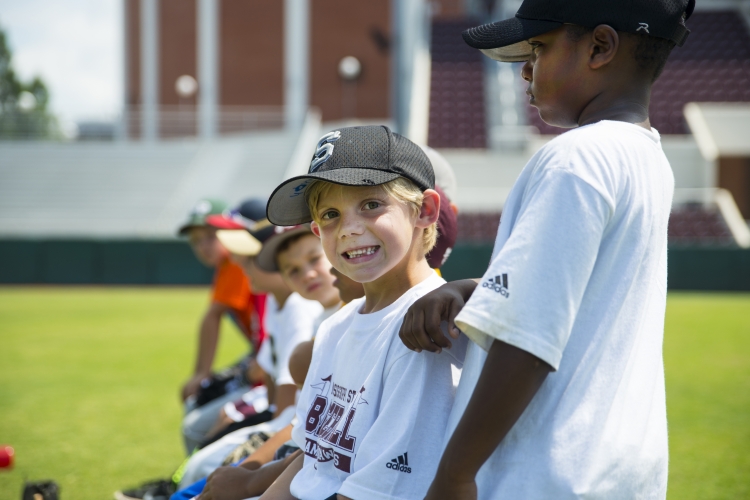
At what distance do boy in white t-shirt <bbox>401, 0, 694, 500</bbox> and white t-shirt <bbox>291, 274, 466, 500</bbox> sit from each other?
0.48 ft

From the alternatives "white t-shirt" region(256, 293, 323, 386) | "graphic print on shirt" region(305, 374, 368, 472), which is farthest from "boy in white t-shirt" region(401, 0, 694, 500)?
"white t-shirt" region(256, 293, 323, 386)

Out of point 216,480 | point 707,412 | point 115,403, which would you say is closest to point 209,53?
Result: point 115,403

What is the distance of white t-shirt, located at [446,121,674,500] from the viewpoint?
1270 mm

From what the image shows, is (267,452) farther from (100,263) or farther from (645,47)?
(100,263)

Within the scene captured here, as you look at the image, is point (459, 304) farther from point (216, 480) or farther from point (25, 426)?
point (25, 426)

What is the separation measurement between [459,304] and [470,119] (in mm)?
22840

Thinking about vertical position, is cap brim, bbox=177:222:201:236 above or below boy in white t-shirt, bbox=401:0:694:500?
below

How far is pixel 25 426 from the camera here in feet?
19.0

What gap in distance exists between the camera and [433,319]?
1529 millimetres

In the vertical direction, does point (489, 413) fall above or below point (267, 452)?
above

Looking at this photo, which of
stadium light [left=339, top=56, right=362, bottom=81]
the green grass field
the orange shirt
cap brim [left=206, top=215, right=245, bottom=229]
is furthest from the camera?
stadium light [left=339, top=56, right=362, bottom=81]

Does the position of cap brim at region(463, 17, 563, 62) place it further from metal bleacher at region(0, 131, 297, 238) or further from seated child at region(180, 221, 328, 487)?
metal bleacher at region(0, 131, 297, 238)

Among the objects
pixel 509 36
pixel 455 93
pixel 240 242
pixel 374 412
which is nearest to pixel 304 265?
pixel 240 242

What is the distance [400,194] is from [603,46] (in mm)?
585
